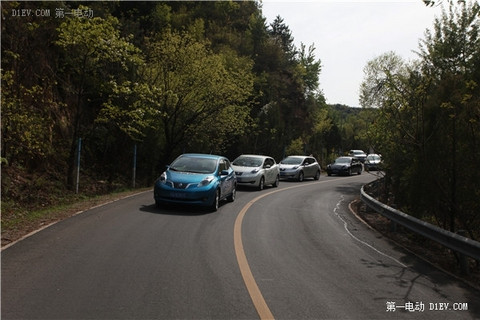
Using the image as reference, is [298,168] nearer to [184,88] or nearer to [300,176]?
[300,176]

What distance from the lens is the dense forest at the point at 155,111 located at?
948 cm

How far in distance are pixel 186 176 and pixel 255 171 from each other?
788 centimetres

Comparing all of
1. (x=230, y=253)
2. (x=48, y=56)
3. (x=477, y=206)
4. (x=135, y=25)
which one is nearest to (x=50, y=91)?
(x=48, y=56)

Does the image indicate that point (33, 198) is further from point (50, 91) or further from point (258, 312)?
point (258, 312)

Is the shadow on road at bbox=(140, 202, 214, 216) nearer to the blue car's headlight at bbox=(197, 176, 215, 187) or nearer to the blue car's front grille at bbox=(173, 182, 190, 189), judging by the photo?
the blue car's front grille at bbox=(173, 182, 190, 189)

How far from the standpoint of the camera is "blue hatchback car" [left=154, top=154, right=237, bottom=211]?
11633 millimetres

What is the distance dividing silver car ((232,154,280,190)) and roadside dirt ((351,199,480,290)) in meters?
6.67

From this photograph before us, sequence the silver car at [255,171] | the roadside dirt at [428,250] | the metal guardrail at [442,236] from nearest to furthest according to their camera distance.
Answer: the metal guardrail at [442,236] < the roadside dirt at [428,250] < the silver car at [255,171]

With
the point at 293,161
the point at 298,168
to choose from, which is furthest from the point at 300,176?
the point at 293,161

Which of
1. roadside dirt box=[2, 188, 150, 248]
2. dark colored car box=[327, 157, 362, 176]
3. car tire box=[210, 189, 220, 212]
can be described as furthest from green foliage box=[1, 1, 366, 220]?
dark colored car box=[327, 157, 362, 176]

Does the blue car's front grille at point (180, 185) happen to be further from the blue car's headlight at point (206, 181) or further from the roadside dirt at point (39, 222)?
the roadside dirt at point (39, 222)

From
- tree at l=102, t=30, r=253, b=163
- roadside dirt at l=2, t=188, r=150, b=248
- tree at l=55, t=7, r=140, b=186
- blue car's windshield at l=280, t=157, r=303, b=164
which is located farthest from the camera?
blue car's windshield at l=280, t=157, r=303, b=164

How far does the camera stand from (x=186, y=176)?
1212cm

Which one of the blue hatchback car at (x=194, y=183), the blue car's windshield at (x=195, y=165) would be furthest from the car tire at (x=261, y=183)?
the blue car's windshield at (x=195, y=165)
